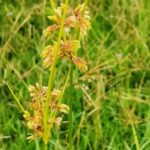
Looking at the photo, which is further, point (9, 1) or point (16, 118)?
point (9, 1)

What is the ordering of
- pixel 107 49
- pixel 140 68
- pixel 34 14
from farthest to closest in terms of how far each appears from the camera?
pixel 34 14 < pixel 107 49 < pixel 140 68

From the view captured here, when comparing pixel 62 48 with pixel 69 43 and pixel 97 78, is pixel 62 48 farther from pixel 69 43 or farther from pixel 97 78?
pixel 97 78

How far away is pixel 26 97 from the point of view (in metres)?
2.20

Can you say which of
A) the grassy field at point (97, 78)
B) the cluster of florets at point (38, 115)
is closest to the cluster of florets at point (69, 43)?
the cluster of florets at point (38, 115)

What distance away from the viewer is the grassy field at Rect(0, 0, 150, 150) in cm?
199

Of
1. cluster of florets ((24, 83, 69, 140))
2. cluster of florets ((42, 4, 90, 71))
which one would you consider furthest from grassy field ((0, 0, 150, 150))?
cluster of florets ((42, 4, 90, 71))

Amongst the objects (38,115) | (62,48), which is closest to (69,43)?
(62,48)

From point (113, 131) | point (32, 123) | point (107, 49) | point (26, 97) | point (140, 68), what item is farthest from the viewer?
point (107, 49)

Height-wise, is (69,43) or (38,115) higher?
(69,43)

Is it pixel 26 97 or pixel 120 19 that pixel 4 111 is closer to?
pixel 26 97

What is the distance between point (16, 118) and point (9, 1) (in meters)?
1.37

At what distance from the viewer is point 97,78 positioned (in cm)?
222

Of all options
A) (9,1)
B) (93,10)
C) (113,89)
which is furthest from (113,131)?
(9,1)

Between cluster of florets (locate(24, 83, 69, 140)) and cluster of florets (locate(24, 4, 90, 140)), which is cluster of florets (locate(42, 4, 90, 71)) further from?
cluster of florets (locate(24, 83, 69, 140))
